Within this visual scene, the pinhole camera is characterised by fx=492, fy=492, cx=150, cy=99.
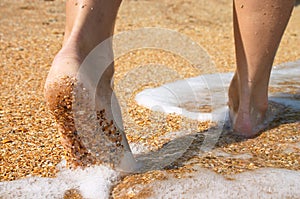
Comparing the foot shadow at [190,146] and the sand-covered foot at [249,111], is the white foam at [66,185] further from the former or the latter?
the sand-covered foot at [249,111]

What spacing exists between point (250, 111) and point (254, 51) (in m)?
0.23

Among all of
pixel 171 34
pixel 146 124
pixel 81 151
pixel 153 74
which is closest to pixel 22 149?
pixel 81 151

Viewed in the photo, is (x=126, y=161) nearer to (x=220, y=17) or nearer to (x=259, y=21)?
(x=259, y=21)

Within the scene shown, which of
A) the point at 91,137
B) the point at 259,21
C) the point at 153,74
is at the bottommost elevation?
the point at 153,74

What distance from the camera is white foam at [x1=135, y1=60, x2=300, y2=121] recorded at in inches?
82.9

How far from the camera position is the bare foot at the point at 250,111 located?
1.80 meters

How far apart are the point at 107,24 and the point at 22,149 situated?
1.78ft

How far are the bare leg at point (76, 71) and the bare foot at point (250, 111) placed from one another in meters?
0.52

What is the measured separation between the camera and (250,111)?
182 centimetres

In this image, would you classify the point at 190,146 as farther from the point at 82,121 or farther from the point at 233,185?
the point at 82,121

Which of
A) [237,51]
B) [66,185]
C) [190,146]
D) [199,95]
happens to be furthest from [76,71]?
[199,95]

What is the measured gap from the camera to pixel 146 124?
6.44 ft

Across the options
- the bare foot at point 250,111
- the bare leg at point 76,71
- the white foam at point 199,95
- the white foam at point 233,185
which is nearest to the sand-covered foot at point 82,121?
the bare leg at point 76,71

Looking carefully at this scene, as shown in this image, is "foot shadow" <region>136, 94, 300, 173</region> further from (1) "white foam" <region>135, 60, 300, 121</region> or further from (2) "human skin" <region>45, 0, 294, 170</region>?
(1) "white foam" <region>135, 60, 300, 121</region>
